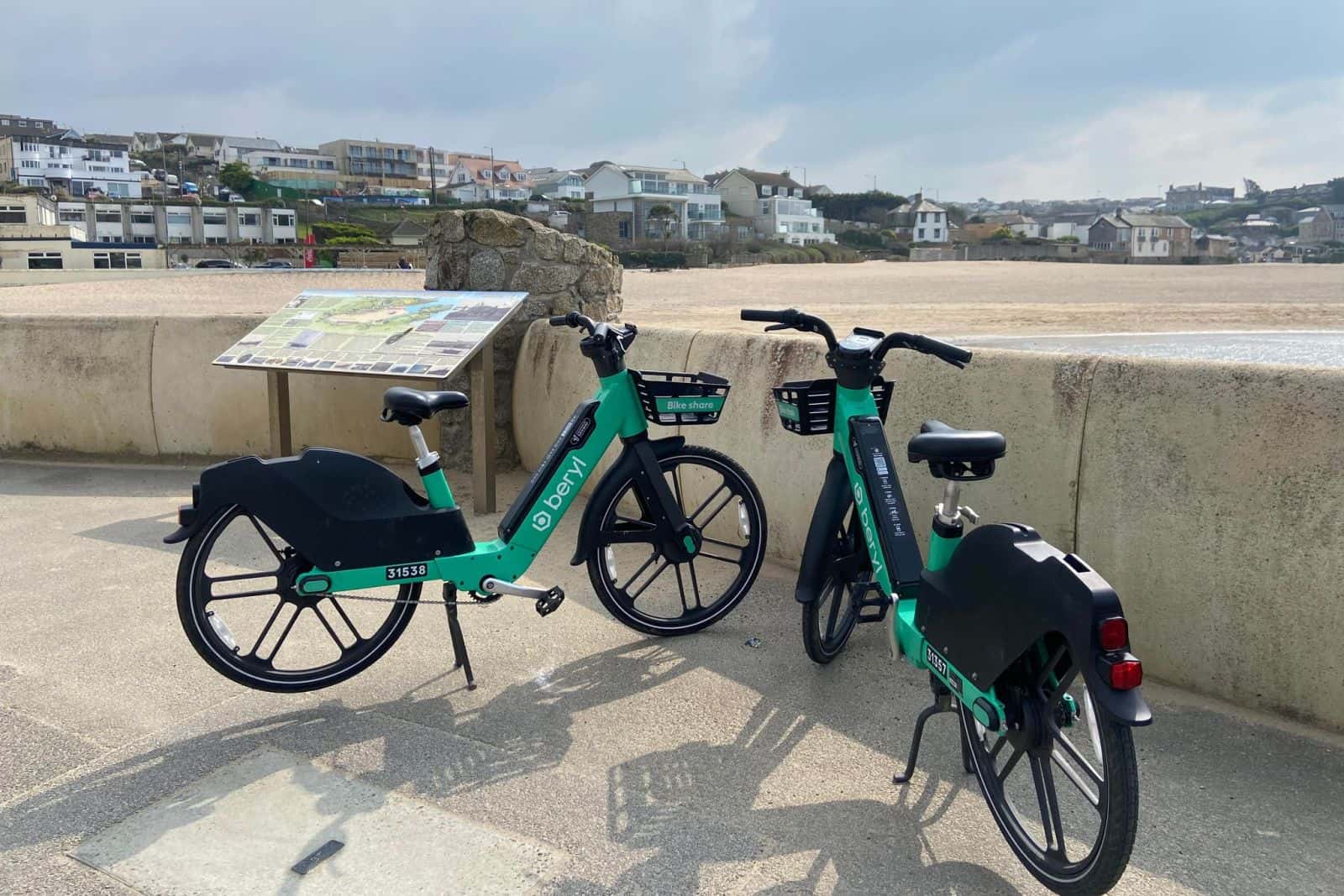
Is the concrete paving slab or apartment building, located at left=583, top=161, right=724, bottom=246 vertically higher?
apartment building, located at left=583, top=161, right=724, bottom=246

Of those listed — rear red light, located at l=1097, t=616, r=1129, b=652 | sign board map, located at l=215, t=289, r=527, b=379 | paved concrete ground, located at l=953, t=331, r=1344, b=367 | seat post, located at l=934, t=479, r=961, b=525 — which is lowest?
rear red light, located at l=1097, t=616, r=1129, b=652

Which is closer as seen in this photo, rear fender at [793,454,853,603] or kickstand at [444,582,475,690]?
rear fender at [793,454,853,603]

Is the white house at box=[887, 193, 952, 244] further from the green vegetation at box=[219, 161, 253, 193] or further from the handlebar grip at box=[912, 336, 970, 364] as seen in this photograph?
the handlebar grip at box=[912, 336, 970, 364]

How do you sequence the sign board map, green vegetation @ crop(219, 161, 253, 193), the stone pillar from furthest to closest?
green vegetation @ crop(219, 161, 253, 193) → the stone pillar → the sign board map

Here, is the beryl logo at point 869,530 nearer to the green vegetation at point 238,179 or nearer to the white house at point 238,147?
the green vegetation at point 238,179

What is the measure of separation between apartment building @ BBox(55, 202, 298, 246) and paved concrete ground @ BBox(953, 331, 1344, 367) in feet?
291

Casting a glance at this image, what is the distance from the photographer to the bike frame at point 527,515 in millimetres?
3697

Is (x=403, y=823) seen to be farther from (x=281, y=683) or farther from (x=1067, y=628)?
(x=1067, y=628)

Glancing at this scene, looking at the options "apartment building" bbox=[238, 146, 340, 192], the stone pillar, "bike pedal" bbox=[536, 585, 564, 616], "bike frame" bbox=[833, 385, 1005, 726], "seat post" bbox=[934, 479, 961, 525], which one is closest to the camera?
"bike frame" bbox=[833, 385, 1005, 726]

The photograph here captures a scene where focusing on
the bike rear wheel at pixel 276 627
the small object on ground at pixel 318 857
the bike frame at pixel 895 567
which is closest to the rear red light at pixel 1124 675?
the bike frame at pixel 895 567

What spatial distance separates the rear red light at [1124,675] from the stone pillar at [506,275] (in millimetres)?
5379

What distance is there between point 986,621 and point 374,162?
167m

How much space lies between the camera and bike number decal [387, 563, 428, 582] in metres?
3.73

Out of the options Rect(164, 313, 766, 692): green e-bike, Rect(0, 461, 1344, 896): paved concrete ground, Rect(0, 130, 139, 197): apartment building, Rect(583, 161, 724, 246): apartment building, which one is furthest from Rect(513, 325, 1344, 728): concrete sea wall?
Rect(0, 130, 139, 197): apartment building
